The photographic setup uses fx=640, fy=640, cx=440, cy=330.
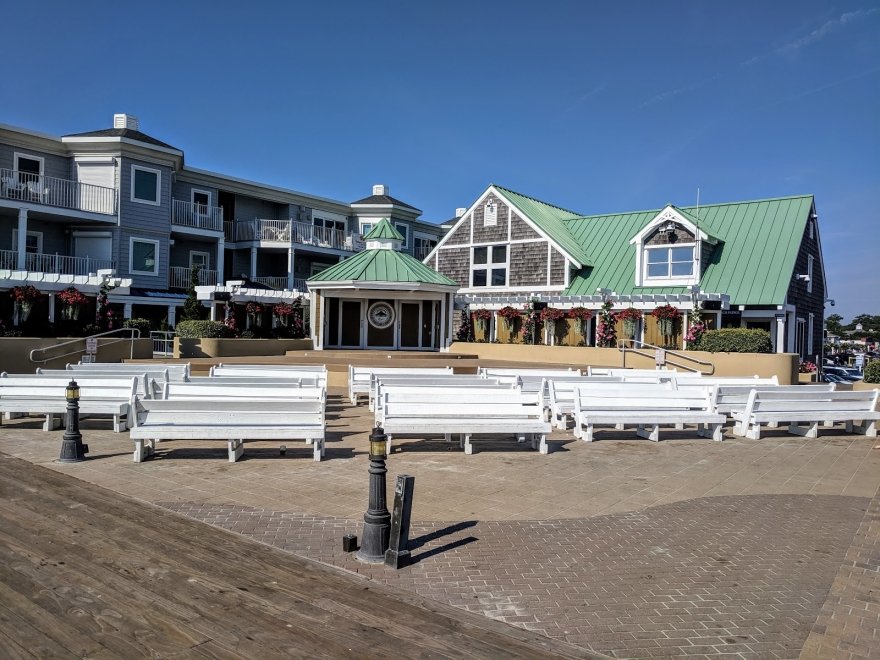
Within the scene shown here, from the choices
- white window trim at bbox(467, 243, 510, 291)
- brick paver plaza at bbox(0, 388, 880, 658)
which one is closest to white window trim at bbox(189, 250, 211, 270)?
white window trim at bbox(467, 243, 510, 291)

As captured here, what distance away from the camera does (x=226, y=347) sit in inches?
940

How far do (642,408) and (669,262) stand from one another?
1967cm

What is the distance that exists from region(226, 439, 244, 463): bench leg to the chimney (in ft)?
92.3

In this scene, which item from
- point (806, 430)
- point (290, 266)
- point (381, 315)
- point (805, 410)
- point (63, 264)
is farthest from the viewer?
point (290, 266)

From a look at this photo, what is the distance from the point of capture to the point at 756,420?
11.9m

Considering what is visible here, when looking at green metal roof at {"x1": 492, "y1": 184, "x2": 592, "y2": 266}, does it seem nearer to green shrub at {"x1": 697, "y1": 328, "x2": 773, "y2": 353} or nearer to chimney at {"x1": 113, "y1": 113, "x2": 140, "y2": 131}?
green shrub at {"x1": 697, "y1": 328, "x2": 773, "y2": 353}

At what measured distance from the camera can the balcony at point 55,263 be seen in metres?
26.5

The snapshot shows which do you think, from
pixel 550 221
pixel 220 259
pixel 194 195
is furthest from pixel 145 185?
pixel 550 221

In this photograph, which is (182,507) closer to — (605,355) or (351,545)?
(351,545)

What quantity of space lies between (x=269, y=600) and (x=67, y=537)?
2.49m

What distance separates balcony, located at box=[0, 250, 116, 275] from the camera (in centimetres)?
2650

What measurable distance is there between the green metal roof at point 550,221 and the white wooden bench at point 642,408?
2073 centimetres

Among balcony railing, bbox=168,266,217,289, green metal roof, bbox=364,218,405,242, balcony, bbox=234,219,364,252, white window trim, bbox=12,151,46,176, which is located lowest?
balcony railing, bbox=168,266,217,289

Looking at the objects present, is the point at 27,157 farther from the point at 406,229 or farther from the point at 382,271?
the point at 406,229
